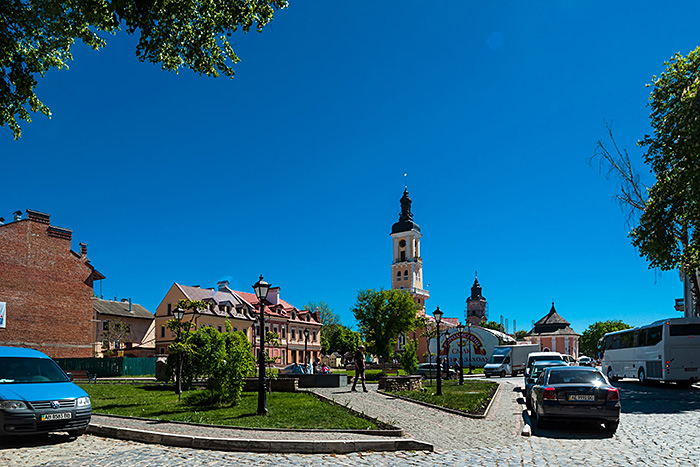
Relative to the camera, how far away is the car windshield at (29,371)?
10688mm

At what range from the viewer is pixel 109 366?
45500 mm

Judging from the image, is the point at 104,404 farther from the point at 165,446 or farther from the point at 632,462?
the point at 632,462

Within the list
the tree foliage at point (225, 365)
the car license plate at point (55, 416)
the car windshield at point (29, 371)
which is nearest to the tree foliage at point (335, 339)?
the tree foliage at point (225, 365)

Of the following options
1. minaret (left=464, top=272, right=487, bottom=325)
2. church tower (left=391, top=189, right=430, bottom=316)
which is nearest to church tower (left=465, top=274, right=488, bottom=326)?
minaret (left=464, top=272, right=487, bottom=325)

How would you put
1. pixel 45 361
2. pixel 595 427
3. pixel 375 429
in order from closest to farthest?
pixel 375 429 < pixel 45 361 < pixel 595 427

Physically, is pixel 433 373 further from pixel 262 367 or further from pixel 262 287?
pixel 262 287

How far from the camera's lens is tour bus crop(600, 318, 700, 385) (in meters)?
26.2

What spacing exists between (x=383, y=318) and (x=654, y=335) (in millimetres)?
38829

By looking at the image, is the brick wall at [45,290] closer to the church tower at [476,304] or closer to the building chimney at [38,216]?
the building chimney at [38,216]

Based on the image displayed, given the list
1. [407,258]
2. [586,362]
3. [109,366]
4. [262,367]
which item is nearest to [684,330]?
[262,367]

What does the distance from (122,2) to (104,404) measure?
1223cm

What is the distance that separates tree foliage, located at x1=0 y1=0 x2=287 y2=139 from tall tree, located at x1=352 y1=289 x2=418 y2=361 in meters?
54.8

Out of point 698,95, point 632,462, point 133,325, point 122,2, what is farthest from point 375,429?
point 133,325

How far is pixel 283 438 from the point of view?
9898 millimetres
